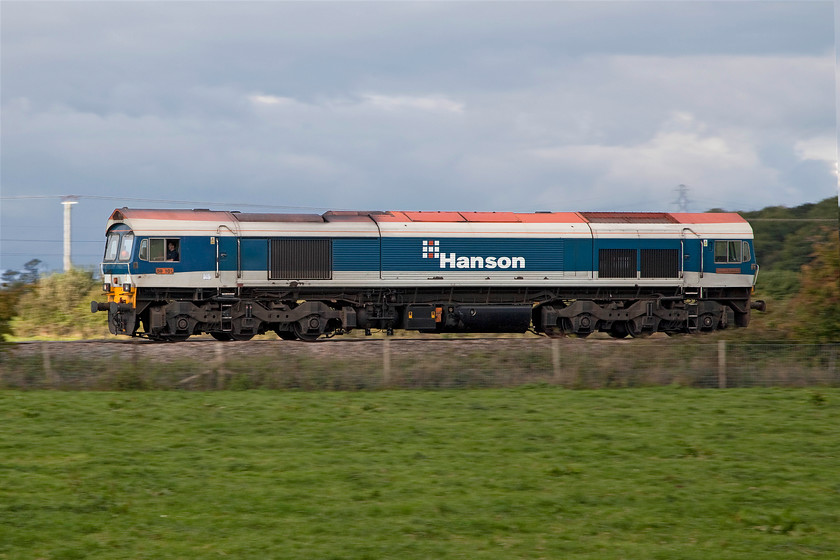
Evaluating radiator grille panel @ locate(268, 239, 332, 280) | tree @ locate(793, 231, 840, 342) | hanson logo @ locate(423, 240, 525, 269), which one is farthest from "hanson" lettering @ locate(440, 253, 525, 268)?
tree @ locate(793, 231, 840, 342)

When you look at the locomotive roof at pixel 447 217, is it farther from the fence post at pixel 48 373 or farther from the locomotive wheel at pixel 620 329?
the fence post at pixel 48 373

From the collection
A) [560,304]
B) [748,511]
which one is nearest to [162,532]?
[748,511]

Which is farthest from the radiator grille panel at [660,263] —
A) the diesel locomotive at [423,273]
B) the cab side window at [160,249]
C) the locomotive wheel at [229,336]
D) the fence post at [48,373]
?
the fence post at [48,373]

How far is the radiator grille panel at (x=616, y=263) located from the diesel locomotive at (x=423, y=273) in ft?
0.15

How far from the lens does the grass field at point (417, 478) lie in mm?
8281

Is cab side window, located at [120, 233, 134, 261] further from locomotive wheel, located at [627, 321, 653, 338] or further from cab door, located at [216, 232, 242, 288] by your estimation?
locomotive wheel, located at [627, 321, 653, 338]

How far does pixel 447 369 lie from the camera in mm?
17984

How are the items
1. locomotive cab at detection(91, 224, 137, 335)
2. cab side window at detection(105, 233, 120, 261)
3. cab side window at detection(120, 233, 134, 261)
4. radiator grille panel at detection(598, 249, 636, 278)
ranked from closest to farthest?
locomotive cab at detection(91, 224, 137, 335)
cab side window at detection(120, 233, 134, 261)
cab side window at detection(105, 233, 120, 261)
radiator grille panel at detection(598, 249, 636, 278)

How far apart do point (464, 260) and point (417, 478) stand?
1881 centimetres

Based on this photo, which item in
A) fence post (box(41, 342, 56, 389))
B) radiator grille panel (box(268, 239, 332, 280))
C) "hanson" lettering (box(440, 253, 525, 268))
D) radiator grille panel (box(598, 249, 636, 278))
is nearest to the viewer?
fence post (box(41, 342, 56, 389))

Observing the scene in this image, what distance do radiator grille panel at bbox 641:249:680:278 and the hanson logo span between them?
A: 14.1 feet

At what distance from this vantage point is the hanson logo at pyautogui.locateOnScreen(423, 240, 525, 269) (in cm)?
2875

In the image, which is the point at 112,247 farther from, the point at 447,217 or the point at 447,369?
the point at 447,369

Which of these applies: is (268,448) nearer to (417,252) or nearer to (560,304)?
(417,252)
